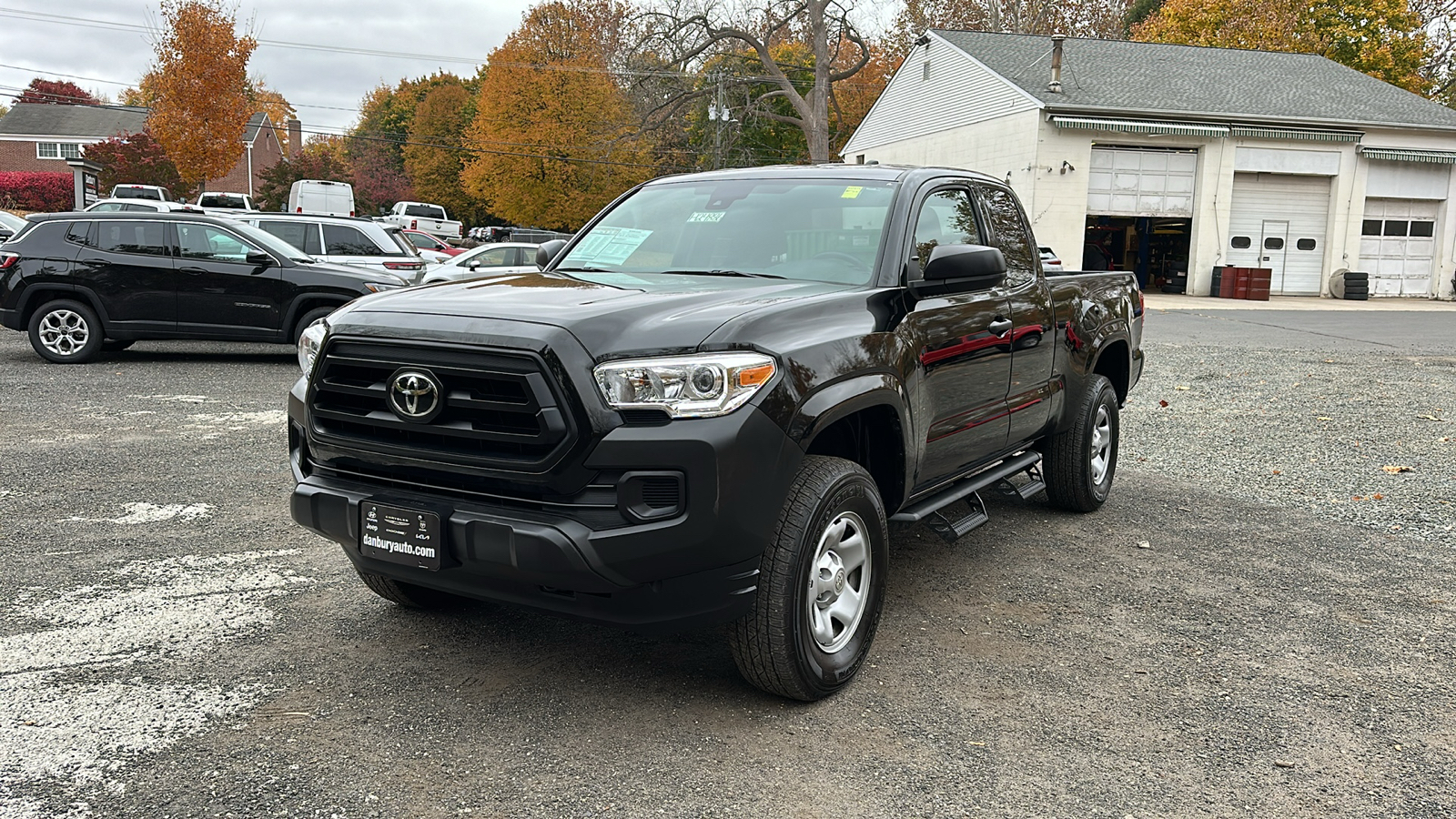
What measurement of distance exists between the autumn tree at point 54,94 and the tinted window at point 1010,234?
301 ft

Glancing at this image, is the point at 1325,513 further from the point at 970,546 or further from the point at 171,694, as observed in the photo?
the point at 171,694

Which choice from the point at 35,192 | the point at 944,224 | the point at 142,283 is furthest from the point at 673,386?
the point at 35,192

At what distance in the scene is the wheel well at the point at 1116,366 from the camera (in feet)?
22.2

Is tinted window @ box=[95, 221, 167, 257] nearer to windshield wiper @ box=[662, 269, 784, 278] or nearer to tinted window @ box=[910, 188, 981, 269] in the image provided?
windshield wiper @ box=[662, 269, 784, 278]

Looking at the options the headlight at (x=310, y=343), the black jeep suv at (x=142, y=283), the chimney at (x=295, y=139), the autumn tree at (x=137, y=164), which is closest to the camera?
the headlight at (x=310, y=343)

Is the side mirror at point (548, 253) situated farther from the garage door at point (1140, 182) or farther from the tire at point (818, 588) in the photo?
the garage door at point (1140, 182)

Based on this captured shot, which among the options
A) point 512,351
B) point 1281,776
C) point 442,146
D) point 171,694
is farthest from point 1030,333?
point 442,146

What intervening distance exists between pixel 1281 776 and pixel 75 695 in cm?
384

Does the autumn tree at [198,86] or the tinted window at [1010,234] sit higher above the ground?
the autumn tree at [198,86]

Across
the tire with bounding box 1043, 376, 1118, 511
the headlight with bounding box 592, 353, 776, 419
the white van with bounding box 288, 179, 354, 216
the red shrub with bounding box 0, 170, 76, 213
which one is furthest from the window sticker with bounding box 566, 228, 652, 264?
the red shrub with bounding box 0, 170, 76, 213

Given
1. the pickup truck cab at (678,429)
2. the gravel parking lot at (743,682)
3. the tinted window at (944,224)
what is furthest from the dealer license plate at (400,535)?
the tinted window at (944,224)

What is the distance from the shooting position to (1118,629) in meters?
4.55

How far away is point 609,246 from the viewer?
498 cm

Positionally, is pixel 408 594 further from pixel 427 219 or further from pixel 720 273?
pixel 427 219
